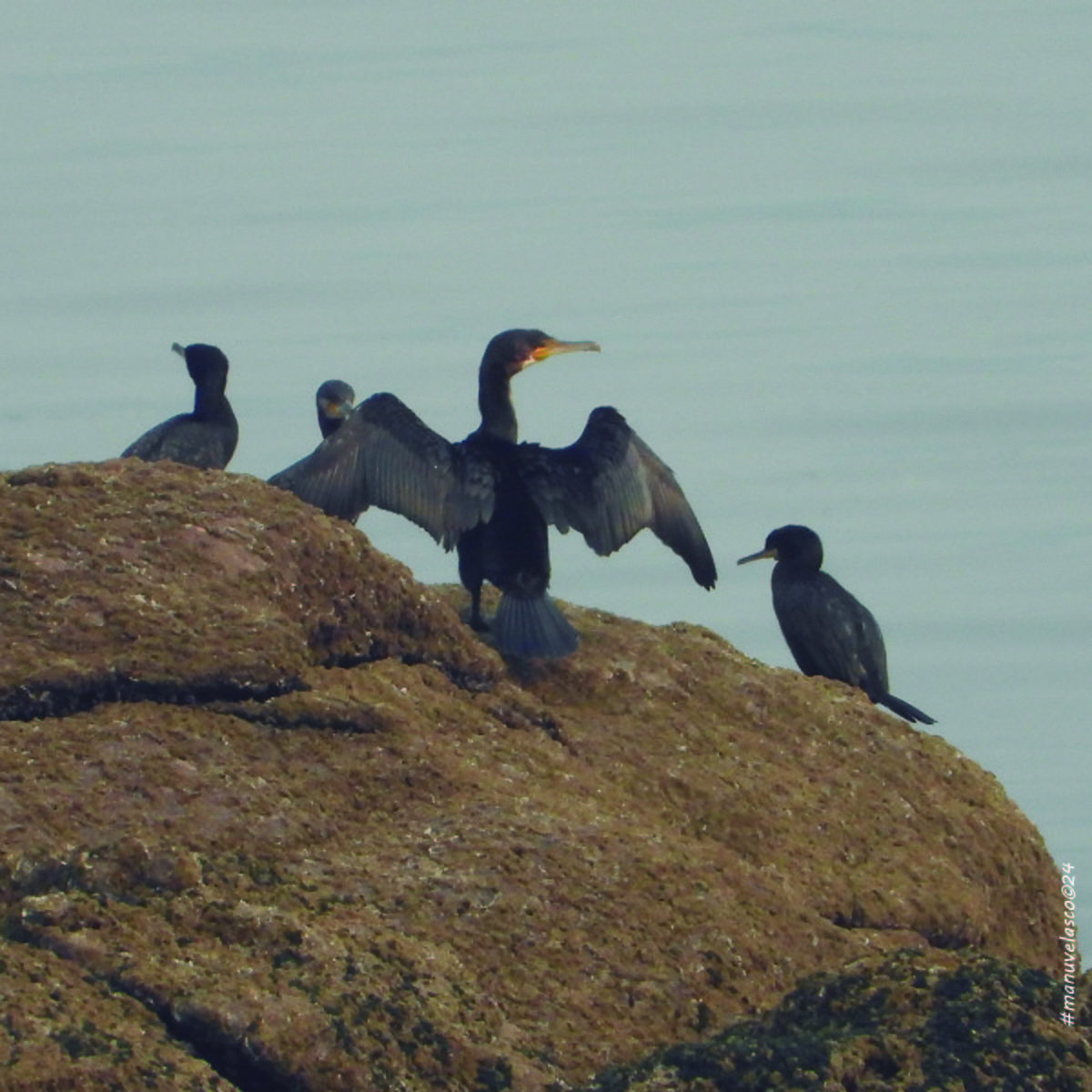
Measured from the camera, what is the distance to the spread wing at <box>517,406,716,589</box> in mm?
8344

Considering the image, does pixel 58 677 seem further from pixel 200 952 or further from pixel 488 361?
pixel 488 361

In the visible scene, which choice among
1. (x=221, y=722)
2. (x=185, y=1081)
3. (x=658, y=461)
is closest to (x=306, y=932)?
(x=185, y=1081)

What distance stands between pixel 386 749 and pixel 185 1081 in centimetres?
151

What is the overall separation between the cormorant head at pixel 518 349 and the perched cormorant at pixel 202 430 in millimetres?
1946

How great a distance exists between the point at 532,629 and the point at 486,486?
3.65 feet

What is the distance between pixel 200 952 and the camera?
4914 millimetres

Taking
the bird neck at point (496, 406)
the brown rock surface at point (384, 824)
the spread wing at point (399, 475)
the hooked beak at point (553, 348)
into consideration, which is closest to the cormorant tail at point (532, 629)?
the brown rock surface at point (384, 824)

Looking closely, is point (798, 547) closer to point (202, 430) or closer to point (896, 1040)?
point (202, 430)

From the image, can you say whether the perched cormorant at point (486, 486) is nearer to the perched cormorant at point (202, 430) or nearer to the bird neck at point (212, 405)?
the perched cormorant at point (202, 430)

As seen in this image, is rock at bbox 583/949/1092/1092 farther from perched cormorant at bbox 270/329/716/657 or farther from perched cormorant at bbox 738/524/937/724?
perched cormorant at bbox 738/524/937/724

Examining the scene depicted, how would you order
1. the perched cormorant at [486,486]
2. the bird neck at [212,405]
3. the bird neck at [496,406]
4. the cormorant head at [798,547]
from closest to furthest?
the perched cormorant at [486,486], the bird neck at [496,406], the cormorant head at [798,547], the bird neck at [212,405]

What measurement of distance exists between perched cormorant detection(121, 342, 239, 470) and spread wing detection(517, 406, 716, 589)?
9.47 feet

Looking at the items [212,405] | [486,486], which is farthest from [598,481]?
[212,405]

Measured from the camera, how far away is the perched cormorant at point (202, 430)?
11.3 m
